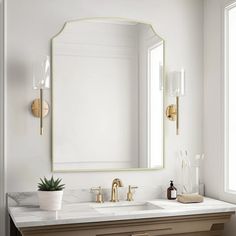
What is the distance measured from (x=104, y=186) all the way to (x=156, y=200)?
39cm

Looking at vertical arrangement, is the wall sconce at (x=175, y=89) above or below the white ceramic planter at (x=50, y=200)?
above

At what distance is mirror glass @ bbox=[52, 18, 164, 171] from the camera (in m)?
2.91

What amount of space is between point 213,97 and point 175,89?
0.31 metres

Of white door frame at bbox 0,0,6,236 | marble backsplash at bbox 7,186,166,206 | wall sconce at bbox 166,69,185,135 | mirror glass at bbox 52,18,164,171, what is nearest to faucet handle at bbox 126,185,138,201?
marble backsplash at bbox 7,186,166,206

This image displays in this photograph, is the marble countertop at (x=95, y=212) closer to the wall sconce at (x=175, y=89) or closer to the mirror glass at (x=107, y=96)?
the mirror glass at (x=107, y=96)

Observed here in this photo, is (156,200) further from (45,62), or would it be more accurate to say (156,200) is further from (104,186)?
(45,62)

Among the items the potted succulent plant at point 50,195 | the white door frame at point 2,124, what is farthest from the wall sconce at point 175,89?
the white door frame at point 2,124

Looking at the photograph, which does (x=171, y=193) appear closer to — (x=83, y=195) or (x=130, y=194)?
(x=130, y=194)

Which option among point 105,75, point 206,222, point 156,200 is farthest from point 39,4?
point 206,222

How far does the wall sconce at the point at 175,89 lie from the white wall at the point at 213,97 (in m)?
0.25

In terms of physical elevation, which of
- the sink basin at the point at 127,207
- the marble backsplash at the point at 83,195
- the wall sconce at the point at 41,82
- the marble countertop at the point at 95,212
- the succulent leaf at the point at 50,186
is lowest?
the sink basin at the point at 127,207

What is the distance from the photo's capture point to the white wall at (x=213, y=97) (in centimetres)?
307

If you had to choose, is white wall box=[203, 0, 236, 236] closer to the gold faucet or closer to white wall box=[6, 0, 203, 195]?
white wall box=[6, 0, 203, 195]

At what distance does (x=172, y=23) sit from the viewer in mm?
3238
